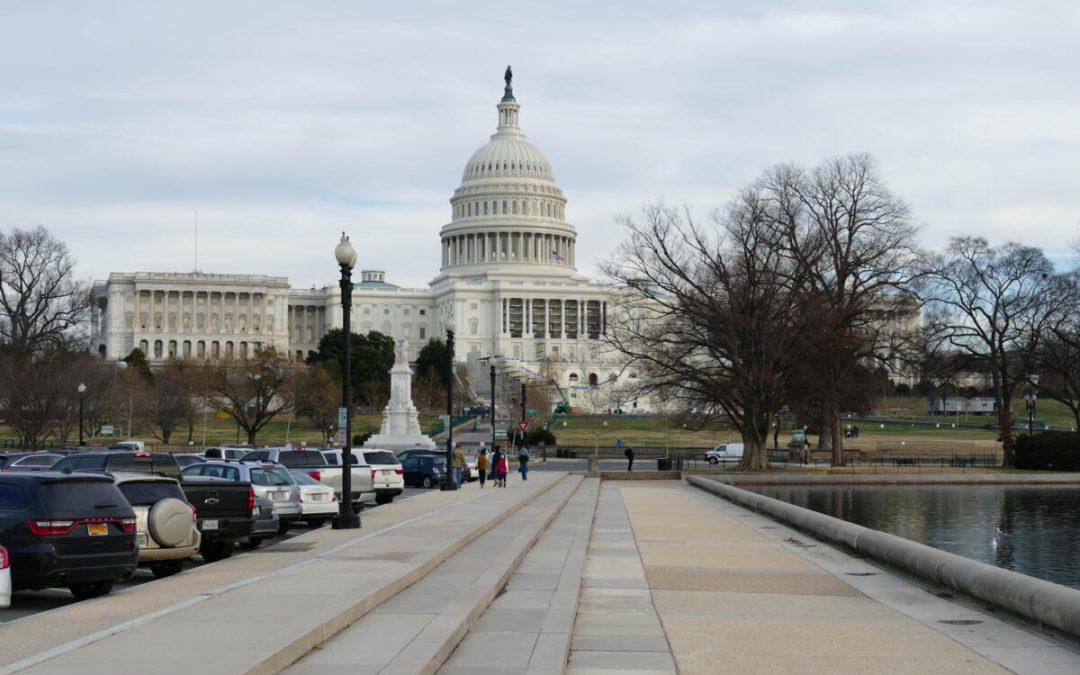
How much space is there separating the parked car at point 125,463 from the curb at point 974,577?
13.4m

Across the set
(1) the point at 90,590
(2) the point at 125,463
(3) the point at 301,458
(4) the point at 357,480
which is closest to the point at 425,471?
(3) the point at 301,458

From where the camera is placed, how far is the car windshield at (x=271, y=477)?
2538 cm

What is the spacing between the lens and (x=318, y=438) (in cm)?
10081

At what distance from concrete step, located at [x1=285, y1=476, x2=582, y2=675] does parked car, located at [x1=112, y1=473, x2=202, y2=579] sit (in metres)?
3.26

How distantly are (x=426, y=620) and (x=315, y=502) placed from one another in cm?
1364

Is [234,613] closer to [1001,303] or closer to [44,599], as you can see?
[44,599]

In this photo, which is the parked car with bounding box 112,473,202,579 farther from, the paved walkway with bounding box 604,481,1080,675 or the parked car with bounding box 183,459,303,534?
the parked car with bounding box 183,459,303,534

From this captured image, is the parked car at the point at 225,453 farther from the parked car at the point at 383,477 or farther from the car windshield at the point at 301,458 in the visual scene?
the car windshield at the point at 301,458

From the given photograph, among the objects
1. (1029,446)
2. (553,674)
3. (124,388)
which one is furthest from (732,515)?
(124,388)

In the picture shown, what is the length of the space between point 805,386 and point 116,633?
48.0 meters

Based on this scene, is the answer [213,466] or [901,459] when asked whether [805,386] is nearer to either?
[901,459]

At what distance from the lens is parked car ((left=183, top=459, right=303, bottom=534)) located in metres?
25.1

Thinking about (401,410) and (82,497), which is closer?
(82,497)

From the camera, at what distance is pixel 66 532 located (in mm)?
15273
